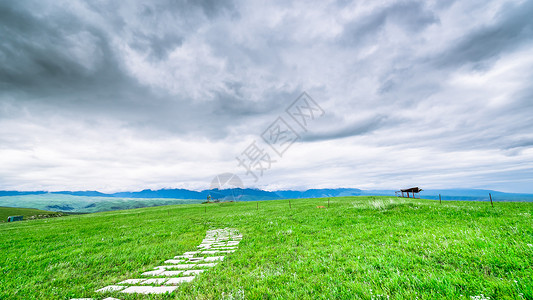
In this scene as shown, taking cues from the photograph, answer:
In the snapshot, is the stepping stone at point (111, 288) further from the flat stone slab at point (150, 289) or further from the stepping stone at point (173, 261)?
the stepping stone at point (173, 261)

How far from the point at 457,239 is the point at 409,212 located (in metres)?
10.1

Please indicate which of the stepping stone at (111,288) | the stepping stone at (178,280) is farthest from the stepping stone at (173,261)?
the stepping stone at (111,288)

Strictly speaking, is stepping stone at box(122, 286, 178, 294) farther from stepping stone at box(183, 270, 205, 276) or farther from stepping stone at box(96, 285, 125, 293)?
stepping stone at box(183, 270, 205, 276)

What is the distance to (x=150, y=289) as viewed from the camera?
6836 millimetres

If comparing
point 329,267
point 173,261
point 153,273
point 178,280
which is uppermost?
point 329,267

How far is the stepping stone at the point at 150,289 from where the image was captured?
6.61 metres

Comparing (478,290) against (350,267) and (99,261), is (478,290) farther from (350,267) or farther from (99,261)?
(99,261)

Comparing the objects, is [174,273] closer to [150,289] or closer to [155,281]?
[155,281]

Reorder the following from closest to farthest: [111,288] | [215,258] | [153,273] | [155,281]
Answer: [111,288] < [155,281] < [153,273] < [215,258]

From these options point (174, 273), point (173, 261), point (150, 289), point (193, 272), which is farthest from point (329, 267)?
point (173, 261)

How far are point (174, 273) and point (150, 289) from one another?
1.33 meters

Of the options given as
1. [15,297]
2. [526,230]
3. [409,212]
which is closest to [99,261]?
[15,297]

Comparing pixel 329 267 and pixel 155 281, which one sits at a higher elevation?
pixel 329 267

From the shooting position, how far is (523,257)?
5758 mm
